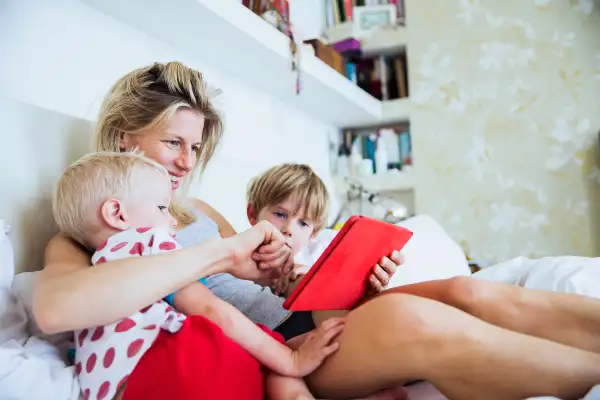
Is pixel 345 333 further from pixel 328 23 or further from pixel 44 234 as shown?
pixel 328 23

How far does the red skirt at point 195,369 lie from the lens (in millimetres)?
711

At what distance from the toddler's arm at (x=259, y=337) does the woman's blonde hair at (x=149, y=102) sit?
0.43 m

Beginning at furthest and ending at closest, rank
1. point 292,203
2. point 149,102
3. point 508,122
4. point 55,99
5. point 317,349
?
point 508,122 < point 292,203 < point 55,99 < point 149,102 < point 317,349

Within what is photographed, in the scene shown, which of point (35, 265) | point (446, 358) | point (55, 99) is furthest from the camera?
point (55, 99)

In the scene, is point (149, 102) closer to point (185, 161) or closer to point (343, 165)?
point (185, 161)

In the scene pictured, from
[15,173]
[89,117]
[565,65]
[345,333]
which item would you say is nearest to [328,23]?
[565,65]

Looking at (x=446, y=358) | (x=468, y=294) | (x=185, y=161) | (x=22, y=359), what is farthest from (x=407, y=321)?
(x=185, y=161)

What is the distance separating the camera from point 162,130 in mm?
1183

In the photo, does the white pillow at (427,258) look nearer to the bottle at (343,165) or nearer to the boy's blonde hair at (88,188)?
the boy's blonde hair at (88,188)

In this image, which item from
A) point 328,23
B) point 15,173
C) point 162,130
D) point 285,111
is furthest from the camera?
point 328,23

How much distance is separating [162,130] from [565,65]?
7.56 ft

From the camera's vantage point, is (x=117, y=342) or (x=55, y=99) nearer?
(x=117, y=342)

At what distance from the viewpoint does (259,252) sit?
3.15ft

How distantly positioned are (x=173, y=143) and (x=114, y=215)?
0.36 meters
